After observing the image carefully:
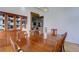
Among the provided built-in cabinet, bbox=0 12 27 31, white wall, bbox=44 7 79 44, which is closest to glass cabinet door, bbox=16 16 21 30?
built-in cabinet, bbox=0 12 27 31

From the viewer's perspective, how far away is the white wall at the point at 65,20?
125cm

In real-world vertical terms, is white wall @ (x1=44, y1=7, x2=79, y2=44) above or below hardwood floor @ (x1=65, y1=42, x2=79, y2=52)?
above

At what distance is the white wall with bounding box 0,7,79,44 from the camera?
124cm

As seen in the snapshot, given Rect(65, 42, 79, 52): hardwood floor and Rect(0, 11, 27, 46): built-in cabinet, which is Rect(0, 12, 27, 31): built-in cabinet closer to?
Rect(0, 11, 27, 46): built-in cabinet

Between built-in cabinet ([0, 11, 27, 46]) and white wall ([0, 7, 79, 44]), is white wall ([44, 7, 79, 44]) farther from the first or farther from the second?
built-in cabinet ([0, 11, 27, 46])

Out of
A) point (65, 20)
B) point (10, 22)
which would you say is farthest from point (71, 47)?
point (10, 22)

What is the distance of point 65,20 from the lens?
4.27 feet

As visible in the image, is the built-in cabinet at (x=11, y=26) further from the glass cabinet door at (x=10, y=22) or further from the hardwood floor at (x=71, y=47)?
the hardwood floor at (x=71, y=47)

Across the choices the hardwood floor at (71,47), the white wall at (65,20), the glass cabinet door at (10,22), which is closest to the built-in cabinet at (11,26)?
the glass cabinet door at (10,22)

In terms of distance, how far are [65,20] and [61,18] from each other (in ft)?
0.21
